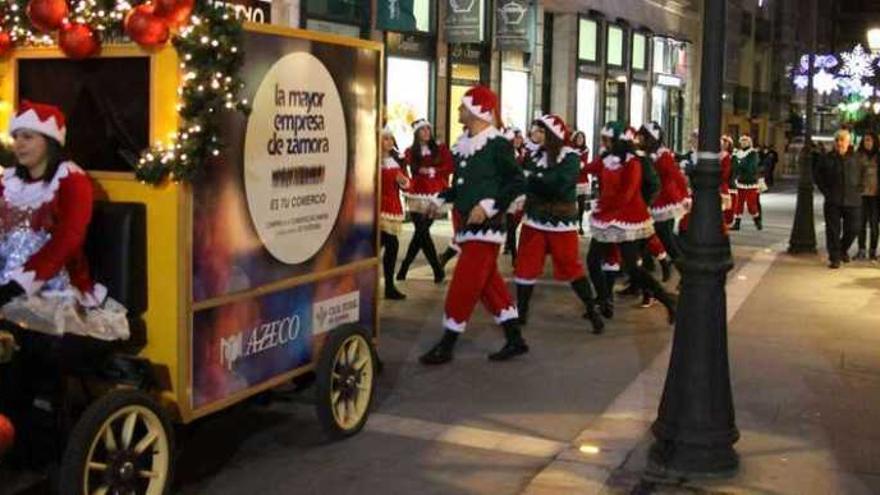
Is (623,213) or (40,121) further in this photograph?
(623,213)

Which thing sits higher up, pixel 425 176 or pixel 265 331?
pixel 425 176

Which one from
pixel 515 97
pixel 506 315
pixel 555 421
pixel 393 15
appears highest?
pixel 393 15

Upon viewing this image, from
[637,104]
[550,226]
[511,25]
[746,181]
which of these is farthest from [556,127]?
[637,104]

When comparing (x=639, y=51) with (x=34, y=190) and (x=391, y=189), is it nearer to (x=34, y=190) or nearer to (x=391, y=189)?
(x=391, y=189)

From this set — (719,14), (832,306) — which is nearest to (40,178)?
(719,14)

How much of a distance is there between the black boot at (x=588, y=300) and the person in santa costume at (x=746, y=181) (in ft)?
37.3

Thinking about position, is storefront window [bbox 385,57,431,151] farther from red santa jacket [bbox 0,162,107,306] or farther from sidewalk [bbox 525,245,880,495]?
red santa jacket [bbox 0,162,107,306]

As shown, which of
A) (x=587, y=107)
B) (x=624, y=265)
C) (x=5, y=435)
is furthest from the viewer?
(x=587, y=107)

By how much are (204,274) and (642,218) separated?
227 inches

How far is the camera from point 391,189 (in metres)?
11.7

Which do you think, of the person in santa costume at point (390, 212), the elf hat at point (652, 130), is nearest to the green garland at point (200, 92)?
the person in santa costume at point (390, 212)

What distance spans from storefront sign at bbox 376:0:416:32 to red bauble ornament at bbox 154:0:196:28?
14372 mm

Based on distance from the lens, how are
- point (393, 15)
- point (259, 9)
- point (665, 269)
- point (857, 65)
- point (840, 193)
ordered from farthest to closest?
point (857, 65)
point (393, 15)
point (259, 9)
point (840, 193)
point (665, 269)

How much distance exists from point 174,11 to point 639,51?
28.8 meters
